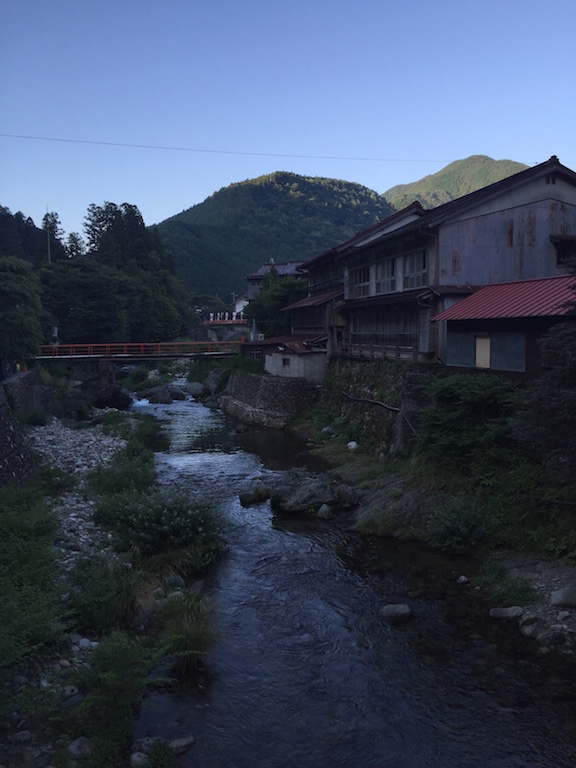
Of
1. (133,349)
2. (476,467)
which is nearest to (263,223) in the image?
(133,349)

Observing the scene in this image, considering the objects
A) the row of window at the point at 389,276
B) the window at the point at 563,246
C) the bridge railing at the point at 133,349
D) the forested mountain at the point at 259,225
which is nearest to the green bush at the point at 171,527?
the row of window at the point at 389,276

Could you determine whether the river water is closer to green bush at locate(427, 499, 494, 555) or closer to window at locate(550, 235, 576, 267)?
green bush at locate(427, 499, 494, 555)

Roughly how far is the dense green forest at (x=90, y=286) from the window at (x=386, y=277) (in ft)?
71.9

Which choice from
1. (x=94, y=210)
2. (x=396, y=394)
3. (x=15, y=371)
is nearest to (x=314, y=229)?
(x=94, y=210)

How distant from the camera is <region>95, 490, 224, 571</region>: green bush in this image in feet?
47.2

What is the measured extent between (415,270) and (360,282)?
25.2 ft

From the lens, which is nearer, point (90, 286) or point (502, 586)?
point (502, 586)

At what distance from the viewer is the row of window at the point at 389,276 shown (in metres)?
26.1

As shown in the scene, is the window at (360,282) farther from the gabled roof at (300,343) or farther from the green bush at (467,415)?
the green bush at (467,415)

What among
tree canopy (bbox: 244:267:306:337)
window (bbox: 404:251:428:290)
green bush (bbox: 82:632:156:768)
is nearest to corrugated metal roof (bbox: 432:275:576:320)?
window (bbox: 404:251:428:290)

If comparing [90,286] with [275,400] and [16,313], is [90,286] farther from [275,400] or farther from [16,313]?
Result: [275,400]

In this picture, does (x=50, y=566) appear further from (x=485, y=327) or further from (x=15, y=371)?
(x=15, y=371)

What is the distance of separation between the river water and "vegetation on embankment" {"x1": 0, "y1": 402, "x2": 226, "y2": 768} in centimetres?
64

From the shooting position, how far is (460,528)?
14547 mm
